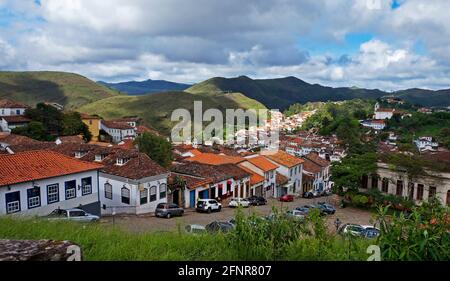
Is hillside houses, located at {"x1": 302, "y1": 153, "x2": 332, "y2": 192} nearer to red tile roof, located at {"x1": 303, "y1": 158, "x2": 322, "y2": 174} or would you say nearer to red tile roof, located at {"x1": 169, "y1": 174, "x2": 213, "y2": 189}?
red tile roof, located at {"x1": 303, "y1": 158, "x2": 322, "y2": 174}

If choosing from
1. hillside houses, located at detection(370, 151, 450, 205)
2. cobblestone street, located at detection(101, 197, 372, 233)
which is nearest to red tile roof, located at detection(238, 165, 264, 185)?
cobblestone street, located at detection(101, 197, 372, 233)

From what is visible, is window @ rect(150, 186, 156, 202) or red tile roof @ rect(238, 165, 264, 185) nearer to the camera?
window @ rect(150, 186, 156, 202)

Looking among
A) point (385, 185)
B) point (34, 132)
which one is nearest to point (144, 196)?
point (385, 185)

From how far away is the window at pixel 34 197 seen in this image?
18.0 meters

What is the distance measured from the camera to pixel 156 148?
3603 centimetres

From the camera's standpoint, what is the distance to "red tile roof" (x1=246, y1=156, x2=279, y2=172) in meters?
38.2

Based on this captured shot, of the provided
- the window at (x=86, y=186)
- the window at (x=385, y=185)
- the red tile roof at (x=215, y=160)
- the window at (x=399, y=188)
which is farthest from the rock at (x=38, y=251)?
the red tile roof at (x=215, y=160)

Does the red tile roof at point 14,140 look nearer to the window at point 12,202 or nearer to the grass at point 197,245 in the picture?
the window at point 12,202

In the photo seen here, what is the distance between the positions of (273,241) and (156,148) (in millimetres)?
31421

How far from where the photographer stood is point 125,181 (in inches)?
951

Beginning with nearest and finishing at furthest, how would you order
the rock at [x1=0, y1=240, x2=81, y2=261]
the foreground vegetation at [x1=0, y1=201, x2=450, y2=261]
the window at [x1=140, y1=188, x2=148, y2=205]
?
1. the rock at [x1=0, y1=240, x2=81, y2=261]
2. the foreground vegetation at [x1=0, y1=201, x2=450, y2=261]
3. the window at [x1=140, y1=188, x2=148, y2=205]

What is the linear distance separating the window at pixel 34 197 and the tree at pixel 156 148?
1726cm

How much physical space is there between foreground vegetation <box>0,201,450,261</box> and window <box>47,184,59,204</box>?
1258 cm

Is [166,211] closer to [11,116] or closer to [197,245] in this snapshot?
[197,245]
